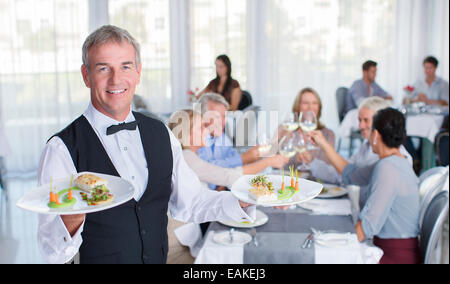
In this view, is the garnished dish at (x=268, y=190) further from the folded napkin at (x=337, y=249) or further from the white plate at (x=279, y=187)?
the folded napkin at (x=337, y=249)

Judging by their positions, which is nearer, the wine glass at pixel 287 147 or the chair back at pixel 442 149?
the wine glass at pixel 287 147

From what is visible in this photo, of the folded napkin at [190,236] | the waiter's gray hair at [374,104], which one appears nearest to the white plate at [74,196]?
the folded napkin at [190,236]

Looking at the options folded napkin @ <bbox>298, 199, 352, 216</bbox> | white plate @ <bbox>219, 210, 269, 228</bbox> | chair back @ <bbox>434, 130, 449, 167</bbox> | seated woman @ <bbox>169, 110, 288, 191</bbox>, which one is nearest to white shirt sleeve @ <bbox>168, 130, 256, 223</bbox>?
white plate @ <bbox>219, 210, 269, 228</bbox>

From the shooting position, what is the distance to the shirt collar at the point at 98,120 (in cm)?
99

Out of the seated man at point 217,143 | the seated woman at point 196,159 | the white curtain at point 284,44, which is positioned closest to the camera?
the seated woman at point 196,159

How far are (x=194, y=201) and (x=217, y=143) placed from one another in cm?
185

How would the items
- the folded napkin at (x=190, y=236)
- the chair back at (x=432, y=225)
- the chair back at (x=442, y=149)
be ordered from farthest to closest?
1. the chair back at (x=442, y=149)
2. the folded napkin at (x=190, y=236)
3. the chair back at (x=432, y=225)

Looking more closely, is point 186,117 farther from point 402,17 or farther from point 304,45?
point 402,17

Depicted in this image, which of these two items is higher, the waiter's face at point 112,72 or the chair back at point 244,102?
the waiter's face at point 112,72

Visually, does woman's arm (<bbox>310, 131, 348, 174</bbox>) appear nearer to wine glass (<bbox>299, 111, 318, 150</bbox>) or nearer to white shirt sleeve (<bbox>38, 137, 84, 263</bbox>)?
wine glass (<bbox>299, 111, 318, 150</bbox>)

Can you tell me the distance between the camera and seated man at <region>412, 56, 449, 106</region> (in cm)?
525

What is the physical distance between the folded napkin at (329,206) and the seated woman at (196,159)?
0.24 metres

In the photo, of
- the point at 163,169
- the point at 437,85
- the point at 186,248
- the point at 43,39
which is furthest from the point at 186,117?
the point at 437,85

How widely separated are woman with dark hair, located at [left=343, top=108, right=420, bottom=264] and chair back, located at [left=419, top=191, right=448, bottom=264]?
40 millimetres
